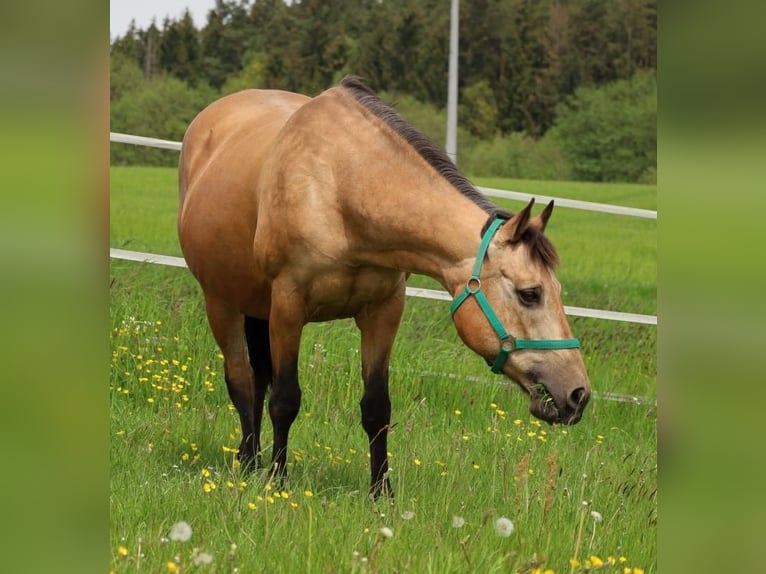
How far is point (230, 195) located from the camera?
481 cm

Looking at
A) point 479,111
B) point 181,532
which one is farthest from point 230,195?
point 479,111

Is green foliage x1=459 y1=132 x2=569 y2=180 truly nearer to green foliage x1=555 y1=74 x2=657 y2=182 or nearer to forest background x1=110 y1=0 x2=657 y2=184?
forest background x1=110 y1=0 x2=657 y2=184

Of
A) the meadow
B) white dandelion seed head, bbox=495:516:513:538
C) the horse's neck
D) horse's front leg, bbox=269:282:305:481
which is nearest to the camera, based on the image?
white dandelion seed head, bbox=495:516:513:538

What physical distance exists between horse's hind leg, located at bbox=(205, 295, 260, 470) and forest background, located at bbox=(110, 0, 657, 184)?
23.4m

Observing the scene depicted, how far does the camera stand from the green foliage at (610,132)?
106 ft

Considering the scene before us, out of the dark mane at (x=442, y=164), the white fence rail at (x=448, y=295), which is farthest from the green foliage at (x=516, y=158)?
the dark mane at (x=442, y=164)

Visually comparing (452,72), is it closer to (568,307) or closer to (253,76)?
(568,307)

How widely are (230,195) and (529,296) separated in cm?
180

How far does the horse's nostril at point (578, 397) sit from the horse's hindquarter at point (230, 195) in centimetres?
166

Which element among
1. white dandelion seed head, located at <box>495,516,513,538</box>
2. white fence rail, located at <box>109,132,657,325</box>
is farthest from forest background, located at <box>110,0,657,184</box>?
white dandelion seed head, located at <box>495,516,513,538</box>

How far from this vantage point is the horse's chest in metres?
4.14

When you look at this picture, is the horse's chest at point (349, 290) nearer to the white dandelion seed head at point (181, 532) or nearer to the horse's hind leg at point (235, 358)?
the horse's hind leg at point (235, 358)
